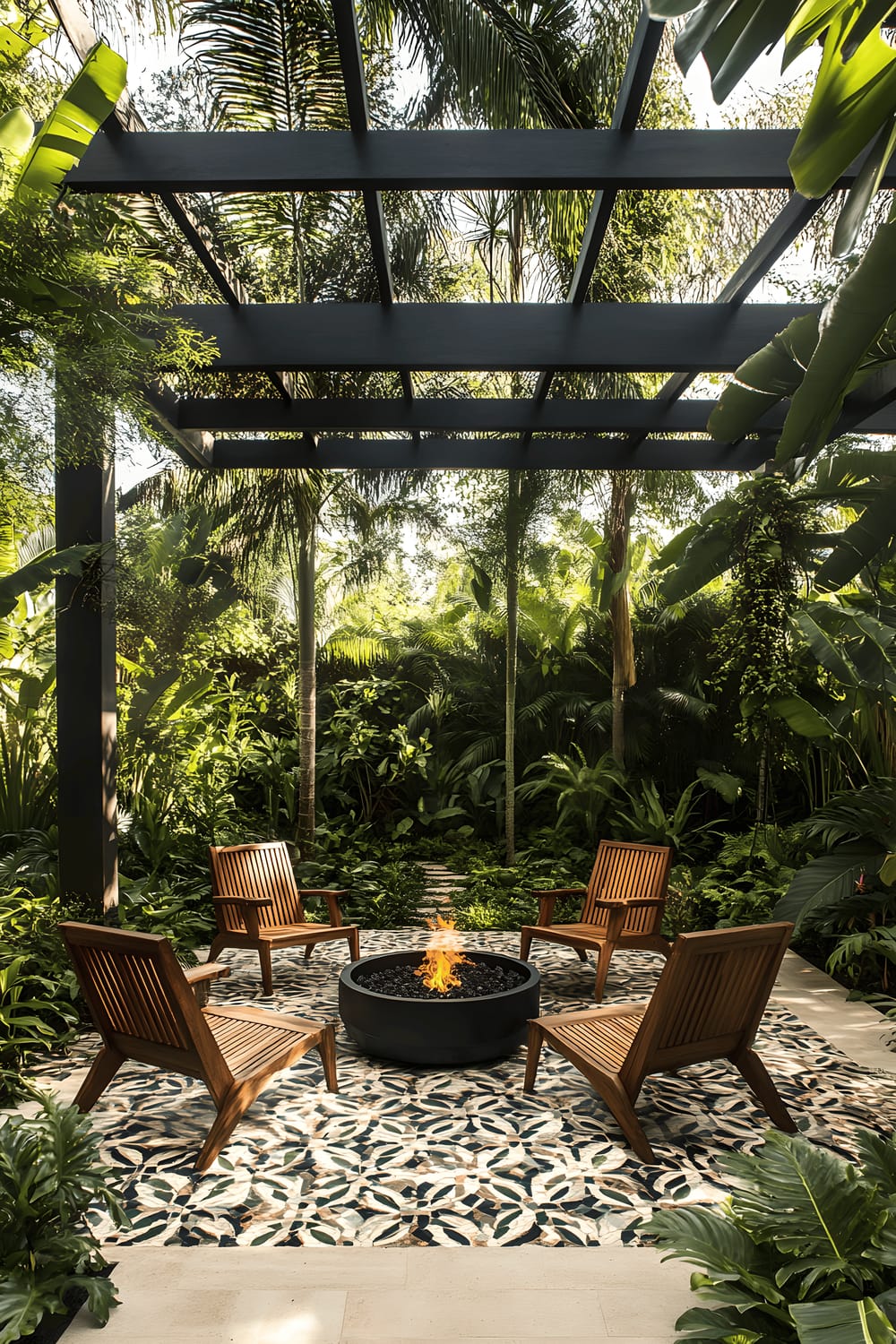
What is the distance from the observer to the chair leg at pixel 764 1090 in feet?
13.3

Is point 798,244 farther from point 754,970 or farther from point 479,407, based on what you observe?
point 754,970

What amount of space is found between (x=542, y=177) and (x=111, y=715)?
3.92 meters

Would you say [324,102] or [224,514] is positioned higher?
[324,102]

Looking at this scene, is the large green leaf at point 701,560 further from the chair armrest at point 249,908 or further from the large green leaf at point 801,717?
the chair armrest at point 249,908

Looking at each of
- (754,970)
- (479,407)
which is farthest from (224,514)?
(754,970)

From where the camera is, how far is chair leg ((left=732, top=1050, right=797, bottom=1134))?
404 centimetres

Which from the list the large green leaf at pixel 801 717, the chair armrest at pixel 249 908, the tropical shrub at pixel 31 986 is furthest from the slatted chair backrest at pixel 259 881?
the large green leaf at pixel 801 717

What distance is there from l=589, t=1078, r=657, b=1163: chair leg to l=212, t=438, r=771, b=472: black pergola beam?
16.1 feet

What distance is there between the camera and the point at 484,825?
10.9 metres

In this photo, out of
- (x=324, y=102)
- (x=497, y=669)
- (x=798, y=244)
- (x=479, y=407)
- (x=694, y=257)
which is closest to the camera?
(x=324, y=102)

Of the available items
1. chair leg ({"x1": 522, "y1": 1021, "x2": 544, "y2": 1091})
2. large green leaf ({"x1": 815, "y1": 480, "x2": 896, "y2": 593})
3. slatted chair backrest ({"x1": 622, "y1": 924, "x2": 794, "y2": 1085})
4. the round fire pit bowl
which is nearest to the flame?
the round fire pit bowl

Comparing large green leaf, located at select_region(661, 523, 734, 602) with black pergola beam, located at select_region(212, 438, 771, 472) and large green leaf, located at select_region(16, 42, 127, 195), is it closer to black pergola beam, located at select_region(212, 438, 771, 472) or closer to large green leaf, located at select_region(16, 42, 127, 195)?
black pergola beam, located at select_region(212, 438, 771, 472)

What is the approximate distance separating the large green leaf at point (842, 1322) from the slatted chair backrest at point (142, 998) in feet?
7.61

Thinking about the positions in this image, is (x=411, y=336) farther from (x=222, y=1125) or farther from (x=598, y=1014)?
(x=222, y=1125)
